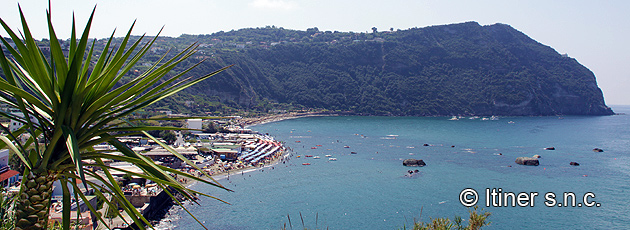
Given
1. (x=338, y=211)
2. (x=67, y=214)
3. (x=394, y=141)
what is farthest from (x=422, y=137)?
(x=67, y=214)

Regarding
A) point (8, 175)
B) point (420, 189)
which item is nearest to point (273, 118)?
point (420, 189)

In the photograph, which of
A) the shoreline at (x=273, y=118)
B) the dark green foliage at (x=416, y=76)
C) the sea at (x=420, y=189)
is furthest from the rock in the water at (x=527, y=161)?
the dark green foliage at (x=416, y=76)

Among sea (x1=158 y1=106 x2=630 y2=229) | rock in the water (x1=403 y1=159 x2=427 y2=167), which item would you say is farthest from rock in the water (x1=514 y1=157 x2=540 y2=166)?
rock in the water (x1=403 y1=159 x2=427 y2=167)

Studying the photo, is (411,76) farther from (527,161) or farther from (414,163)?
(414,163)

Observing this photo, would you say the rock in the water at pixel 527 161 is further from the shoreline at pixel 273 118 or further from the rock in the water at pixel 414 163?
the shoreline at pixel 273 118

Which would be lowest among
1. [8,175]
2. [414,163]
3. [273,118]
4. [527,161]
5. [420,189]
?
[420,189]

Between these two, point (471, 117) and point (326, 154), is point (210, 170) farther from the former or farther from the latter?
point (471, 117)

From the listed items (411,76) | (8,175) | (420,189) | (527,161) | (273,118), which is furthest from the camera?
(411,76)
